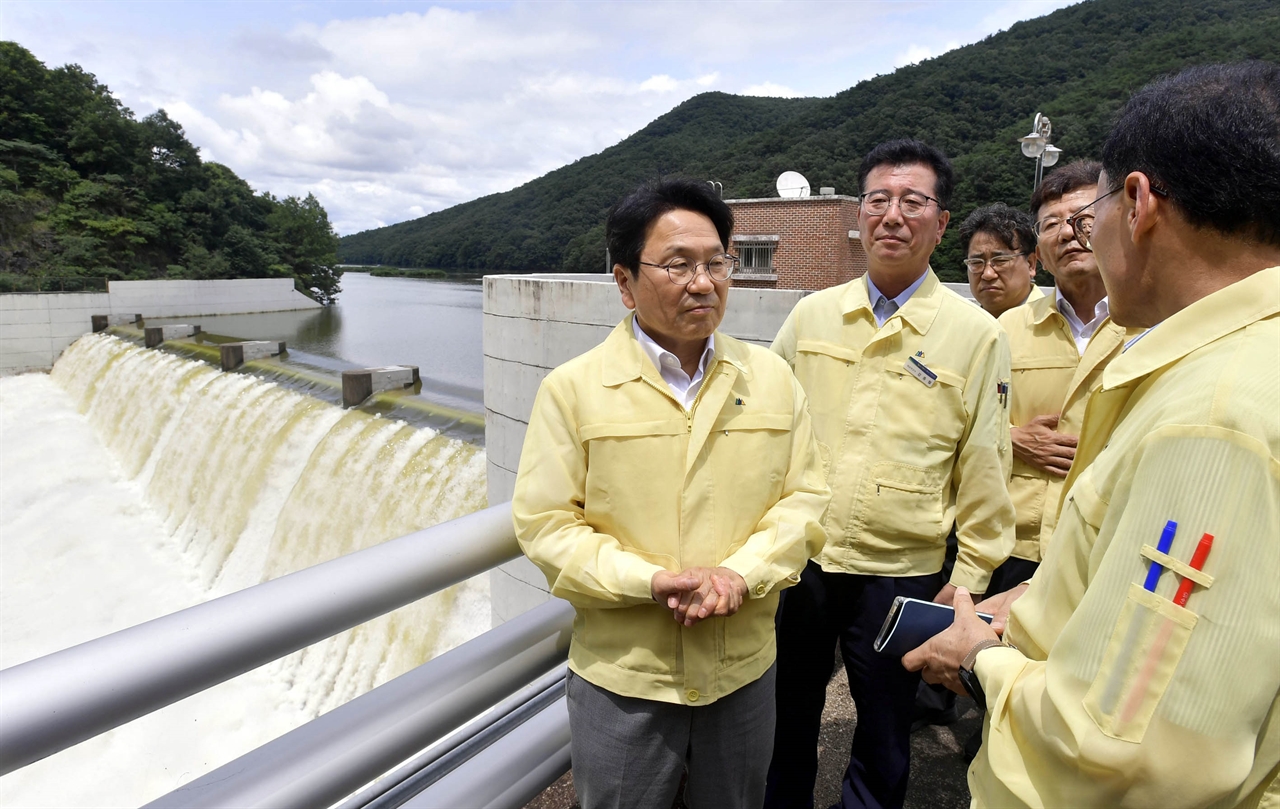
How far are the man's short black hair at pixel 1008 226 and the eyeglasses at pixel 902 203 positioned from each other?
1.11 m

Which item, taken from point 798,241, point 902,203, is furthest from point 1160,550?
point 798,241

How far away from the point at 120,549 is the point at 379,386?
545cm

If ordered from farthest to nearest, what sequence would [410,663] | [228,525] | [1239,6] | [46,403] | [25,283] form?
[1239,6] < [25,283] < [46,403] < [228,525] < [410,663]

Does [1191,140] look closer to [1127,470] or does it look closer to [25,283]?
[1127,470]

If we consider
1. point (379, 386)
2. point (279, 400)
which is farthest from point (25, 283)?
point (379, 386)

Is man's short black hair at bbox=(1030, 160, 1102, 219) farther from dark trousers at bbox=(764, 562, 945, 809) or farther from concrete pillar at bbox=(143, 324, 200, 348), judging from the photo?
concrete pillar at bbox=(143, 324, 200, 348)

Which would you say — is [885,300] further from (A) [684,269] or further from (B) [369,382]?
(B) [369,382]

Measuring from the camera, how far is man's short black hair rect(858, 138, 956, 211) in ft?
7.06

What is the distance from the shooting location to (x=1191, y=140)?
2.85 ft

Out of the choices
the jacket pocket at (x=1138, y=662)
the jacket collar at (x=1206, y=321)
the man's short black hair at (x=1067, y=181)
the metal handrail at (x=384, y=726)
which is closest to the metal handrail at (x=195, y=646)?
the metal handrail at (x=384, y=726)

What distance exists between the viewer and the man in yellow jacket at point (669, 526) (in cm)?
150

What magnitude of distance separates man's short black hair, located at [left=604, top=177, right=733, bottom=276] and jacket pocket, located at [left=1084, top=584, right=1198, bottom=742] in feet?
4.05

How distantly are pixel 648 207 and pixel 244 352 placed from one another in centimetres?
1594

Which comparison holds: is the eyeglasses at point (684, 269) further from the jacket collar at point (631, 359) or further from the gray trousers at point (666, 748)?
the gray trousers at point (666, 748)
